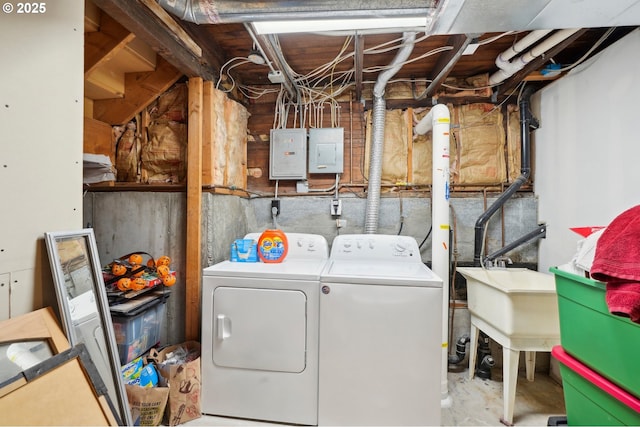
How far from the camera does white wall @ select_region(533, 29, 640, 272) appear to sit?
162 cm

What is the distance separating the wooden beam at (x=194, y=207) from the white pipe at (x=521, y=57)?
7.47 feet

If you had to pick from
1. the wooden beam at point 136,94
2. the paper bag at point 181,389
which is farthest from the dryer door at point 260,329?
the wooden beam at point 136,94

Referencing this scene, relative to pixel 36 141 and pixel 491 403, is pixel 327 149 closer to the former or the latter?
pixel 36 141

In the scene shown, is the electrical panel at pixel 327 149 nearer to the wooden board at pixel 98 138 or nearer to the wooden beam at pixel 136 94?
the wooden beam at pixel 136 94

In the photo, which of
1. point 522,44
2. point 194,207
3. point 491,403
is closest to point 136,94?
point 194,207

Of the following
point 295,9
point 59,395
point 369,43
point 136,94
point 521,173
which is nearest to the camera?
point 59,395

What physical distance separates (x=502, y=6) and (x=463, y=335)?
7.69ft

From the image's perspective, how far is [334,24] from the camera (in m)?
1.51

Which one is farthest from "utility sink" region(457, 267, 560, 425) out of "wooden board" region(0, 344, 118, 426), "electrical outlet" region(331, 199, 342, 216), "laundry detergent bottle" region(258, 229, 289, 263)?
"wooden board" region(0, 344, 118, 426)

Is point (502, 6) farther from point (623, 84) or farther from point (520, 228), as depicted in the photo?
point (520, 228)

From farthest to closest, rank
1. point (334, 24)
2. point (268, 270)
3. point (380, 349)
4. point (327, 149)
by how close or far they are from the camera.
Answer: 1. point (327, 149)
2. point (268, 270)
3. point (380, 349)
4. point (334, 24)

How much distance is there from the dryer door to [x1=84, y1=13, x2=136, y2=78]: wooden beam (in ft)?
5.27

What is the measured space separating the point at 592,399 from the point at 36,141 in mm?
2609

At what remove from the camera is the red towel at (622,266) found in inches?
37.9
